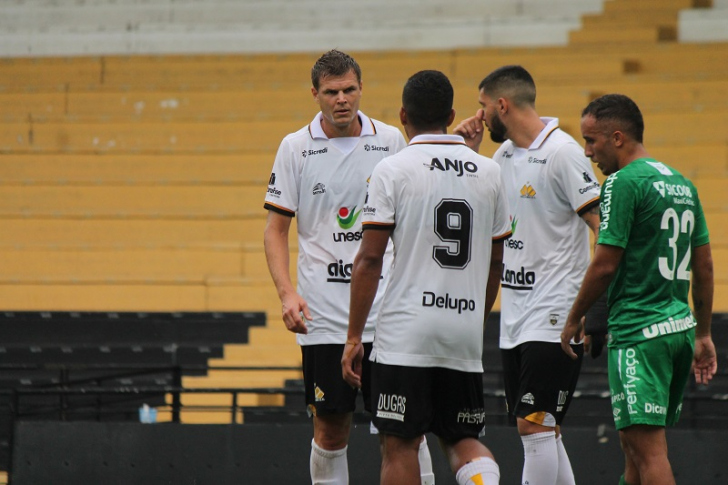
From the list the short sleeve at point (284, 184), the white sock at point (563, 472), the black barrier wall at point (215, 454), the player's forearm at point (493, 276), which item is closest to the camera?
the player's forearm at point (493, 276)

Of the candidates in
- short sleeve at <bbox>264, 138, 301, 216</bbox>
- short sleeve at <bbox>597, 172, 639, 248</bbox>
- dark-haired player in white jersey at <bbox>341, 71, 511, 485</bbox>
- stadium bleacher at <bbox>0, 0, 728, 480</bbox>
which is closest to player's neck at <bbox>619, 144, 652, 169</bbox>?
short sleeve at <bbox>597, 172, 639, 248</bbox>

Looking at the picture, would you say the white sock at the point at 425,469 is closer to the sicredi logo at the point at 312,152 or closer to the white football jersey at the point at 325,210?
the white football jersey at the point at 325,210

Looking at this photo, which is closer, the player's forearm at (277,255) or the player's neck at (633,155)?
the player's neck at (633,155)

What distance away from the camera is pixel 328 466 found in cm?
539

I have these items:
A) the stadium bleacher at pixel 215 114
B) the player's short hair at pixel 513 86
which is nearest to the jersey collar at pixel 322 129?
the player's short hair at pixel 513 86

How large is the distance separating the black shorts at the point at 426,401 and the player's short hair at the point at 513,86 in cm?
176

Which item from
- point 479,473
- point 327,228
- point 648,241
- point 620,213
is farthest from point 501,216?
point 479,473

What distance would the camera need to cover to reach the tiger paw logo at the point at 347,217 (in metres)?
5.43

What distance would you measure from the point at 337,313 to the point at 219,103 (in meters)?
8.64

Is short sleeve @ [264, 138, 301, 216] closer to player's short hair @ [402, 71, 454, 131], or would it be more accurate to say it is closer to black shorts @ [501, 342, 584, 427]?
player's short hair @ [402, 71, 454, 131]

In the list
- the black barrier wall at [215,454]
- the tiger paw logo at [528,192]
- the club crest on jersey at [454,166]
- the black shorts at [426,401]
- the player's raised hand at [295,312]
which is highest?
the tiger paw logo at [528,192]

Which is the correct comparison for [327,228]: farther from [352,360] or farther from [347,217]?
[352,360]

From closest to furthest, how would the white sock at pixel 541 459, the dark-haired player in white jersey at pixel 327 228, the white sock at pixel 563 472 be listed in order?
the dark-haired player in white jersey at pixel 327 228, the white sock at pixel 541 459, the white sock at pixel 563 472

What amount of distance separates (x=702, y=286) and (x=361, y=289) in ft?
5.28
